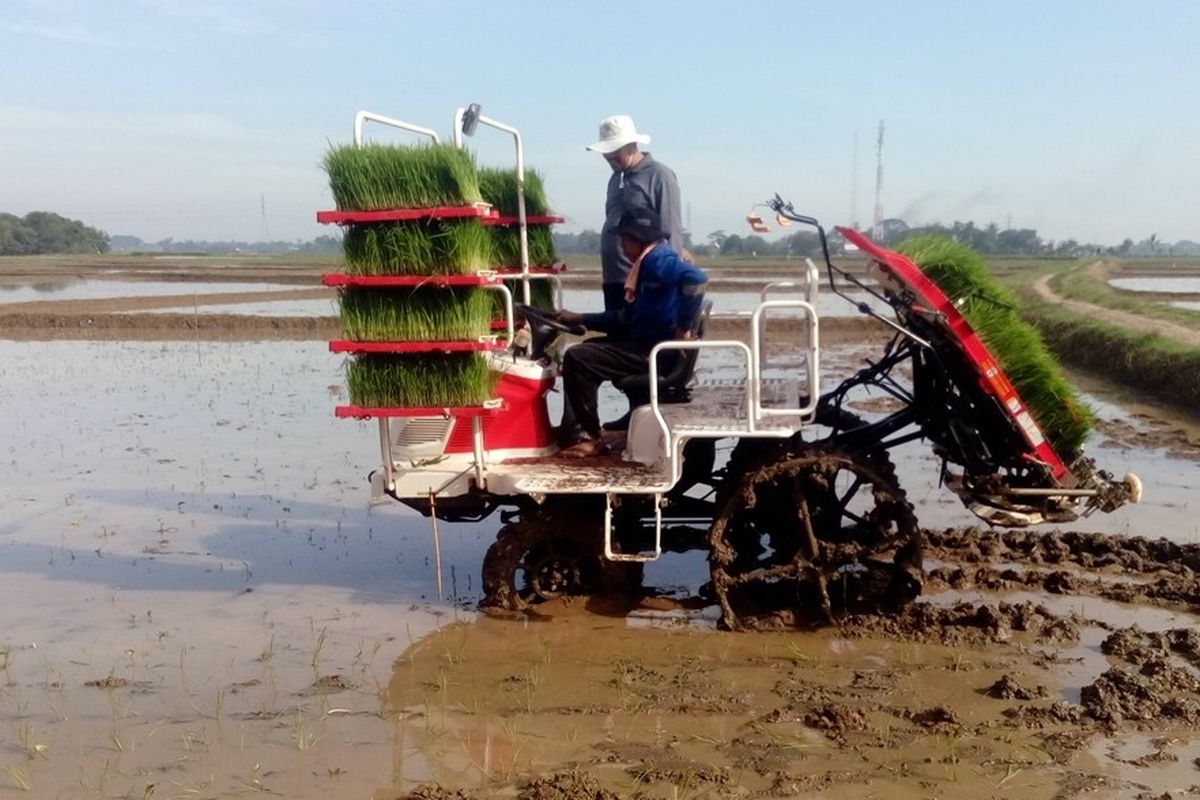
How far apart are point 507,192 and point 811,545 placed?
3.29 metres

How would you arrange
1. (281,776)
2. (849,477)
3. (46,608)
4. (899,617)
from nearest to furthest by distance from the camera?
(281,776), (899,617), (46,608), (849,477)

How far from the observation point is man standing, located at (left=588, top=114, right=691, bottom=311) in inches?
263

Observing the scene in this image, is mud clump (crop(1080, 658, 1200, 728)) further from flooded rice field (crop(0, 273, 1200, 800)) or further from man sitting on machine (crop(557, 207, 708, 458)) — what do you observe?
man sitting on machine (crop(557, 207, 708, 458))

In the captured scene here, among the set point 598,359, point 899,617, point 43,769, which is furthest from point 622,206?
point 43,769

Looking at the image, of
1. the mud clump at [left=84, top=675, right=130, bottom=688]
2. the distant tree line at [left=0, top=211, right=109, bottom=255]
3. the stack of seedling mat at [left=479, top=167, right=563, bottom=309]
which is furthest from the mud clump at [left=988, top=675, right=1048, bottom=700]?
the distant tree line at [left=0, top=211, right=109, bottom=255]

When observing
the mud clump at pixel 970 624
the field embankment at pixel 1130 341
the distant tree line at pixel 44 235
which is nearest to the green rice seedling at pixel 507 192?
the mud clump at pixel 970 624

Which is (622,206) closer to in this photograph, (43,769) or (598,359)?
(598,359)

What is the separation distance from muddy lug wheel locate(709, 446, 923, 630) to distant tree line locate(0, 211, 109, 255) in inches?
3370

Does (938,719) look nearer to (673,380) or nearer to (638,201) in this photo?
(673,380)

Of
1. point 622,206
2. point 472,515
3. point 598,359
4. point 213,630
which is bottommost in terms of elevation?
point 213,630

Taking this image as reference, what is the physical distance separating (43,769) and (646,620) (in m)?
3.18

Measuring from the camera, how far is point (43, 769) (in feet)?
15.2

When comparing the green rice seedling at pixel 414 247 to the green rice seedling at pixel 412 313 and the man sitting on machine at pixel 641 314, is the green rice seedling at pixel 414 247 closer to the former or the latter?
the green rice seedling at pixel 412 313

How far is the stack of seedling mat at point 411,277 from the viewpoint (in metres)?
5.79
